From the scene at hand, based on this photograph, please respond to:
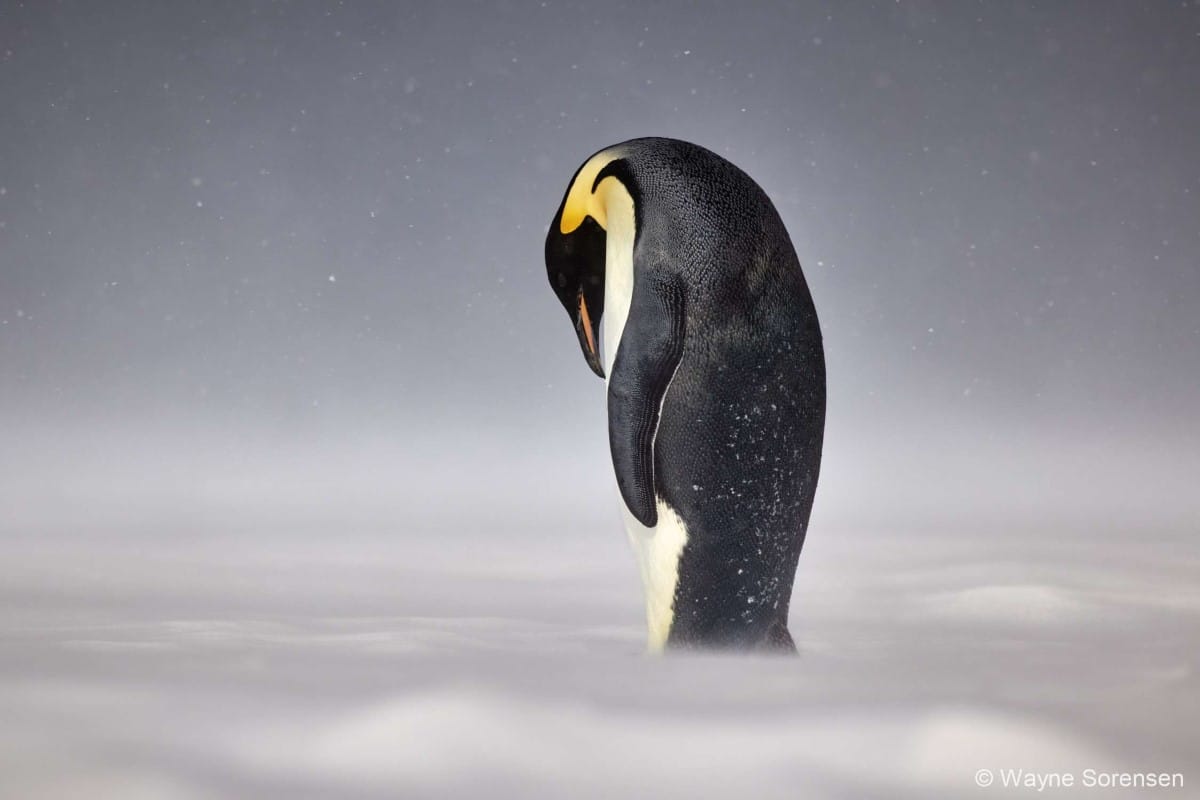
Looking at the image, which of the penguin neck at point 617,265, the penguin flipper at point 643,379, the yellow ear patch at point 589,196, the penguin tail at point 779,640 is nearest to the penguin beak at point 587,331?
the yellow ear patch at point 589,196

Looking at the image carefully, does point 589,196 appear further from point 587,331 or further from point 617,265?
point 587,331

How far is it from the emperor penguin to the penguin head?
0.12 m

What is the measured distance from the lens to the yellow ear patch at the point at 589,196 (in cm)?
265

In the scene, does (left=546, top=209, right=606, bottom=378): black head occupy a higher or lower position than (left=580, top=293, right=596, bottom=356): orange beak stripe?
higher

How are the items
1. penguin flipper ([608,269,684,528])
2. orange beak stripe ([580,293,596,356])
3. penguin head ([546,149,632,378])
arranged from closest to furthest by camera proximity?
penguin flipper ([608,269,684,528]) → penguin head ([546,149,632,378]) → orange beak stripe ([580,293,596,356])

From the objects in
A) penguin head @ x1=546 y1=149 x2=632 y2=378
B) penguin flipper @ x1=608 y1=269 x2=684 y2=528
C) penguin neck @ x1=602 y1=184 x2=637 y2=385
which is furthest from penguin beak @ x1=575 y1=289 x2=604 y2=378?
penguin flipper @ x1=608 y1=269 x2=684 y2=528

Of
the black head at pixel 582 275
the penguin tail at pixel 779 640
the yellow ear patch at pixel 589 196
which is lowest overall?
the penguin tail at pixel 779 640

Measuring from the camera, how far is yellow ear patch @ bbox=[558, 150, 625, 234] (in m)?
2.65

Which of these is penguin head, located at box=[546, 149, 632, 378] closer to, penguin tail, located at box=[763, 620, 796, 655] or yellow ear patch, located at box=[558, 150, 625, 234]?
yellow ear patch, located at box=[558, 150, 625, 234]

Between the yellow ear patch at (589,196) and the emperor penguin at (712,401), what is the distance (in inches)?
5.5

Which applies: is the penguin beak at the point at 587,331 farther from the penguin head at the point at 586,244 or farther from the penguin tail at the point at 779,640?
the penguin tail at the point at 779,640

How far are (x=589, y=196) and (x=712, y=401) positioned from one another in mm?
690

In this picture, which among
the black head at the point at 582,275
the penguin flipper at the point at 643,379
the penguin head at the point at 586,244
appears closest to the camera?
the penguin flipper at the point at 643,379

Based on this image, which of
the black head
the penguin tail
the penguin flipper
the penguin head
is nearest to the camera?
the penguin flipper
